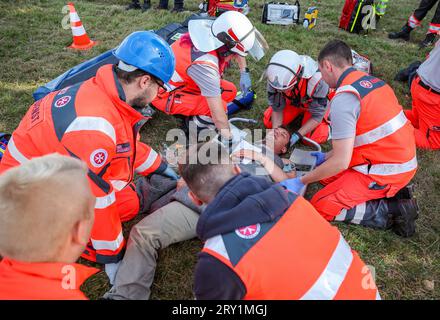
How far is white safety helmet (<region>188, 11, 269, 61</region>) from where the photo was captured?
11.6 ft

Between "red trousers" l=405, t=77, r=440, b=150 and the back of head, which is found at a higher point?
the back of head

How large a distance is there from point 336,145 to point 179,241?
165 centimetres

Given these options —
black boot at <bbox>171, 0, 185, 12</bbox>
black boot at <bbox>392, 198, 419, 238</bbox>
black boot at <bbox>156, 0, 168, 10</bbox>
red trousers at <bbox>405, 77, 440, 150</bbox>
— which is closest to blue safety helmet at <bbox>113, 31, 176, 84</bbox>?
black boot at <bbox>392, 198, 419, 238</bbox>

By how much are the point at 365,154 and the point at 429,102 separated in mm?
1971

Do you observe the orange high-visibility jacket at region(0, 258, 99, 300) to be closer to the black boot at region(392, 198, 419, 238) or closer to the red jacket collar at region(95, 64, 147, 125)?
the red jacket collar at region(95, 64, 147, 125)

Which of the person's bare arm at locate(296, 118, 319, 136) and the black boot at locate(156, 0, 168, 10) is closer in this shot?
the person's bare arm at locate(296, 118, 319, 136)

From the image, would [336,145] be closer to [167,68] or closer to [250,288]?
[167,68]

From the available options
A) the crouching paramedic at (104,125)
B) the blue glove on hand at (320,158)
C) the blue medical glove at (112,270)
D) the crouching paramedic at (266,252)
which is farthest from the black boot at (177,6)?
the crouching paramedic at (266,252)

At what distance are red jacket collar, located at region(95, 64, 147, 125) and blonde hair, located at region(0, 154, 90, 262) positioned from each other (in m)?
1.14

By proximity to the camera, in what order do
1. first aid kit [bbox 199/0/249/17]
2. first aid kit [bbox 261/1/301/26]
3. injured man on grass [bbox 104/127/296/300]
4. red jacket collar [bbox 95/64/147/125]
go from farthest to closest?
first aid kit [bbox 199/0/249/17], first aid kit [bbox 261/1/301/26], injured man on grass [bbox 104/127/296/300], red jacket collar [bbox 95/64/147/125]

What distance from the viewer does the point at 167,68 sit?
260cm

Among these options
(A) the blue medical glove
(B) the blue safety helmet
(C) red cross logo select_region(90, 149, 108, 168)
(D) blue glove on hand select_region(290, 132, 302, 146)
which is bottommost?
(D) blue glove on hand select_region(290, 132, 302, 146)

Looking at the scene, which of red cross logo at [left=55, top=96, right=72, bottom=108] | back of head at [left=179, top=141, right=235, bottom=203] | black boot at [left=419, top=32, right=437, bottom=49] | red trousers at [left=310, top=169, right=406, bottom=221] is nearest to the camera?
back of head at [left=179, top=141, right=235, bottom=203]

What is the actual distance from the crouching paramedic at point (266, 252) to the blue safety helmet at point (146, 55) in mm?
1306
